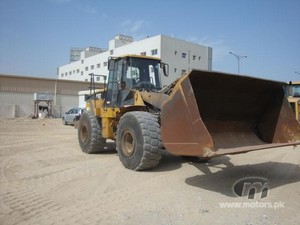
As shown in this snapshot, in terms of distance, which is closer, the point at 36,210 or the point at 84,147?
the point at 36,210

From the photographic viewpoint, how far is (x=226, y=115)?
741 cm

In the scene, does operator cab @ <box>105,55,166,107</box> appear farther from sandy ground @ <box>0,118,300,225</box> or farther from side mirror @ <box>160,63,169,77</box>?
sandy ground @ <box>0,118,300,225</box>

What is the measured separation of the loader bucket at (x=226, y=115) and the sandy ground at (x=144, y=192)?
78 centimetres

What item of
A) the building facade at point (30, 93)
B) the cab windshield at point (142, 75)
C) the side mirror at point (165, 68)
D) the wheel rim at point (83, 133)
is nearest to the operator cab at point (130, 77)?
the cab windshield at point (142, 75)

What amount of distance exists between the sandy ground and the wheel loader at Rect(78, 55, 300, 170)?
0.71 m

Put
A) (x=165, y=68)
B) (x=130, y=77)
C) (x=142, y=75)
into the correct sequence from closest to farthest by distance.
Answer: (x=130, y=77), (x=142, y=75), (x=165, y=68)

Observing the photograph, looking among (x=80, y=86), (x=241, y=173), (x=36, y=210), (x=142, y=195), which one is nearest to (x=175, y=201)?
(x=142, y=195)

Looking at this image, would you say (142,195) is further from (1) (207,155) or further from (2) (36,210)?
(2) (36,210)

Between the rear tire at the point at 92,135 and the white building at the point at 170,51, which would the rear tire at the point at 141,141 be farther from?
the white building at the point at 170,51

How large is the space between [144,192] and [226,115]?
2.61 metres

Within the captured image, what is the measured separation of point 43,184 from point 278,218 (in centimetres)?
429

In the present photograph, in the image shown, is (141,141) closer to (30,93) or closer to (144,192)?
(144,192)

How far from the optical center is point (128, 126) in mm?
7781

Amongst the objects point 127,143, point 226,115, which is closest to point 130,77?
point 127,143
